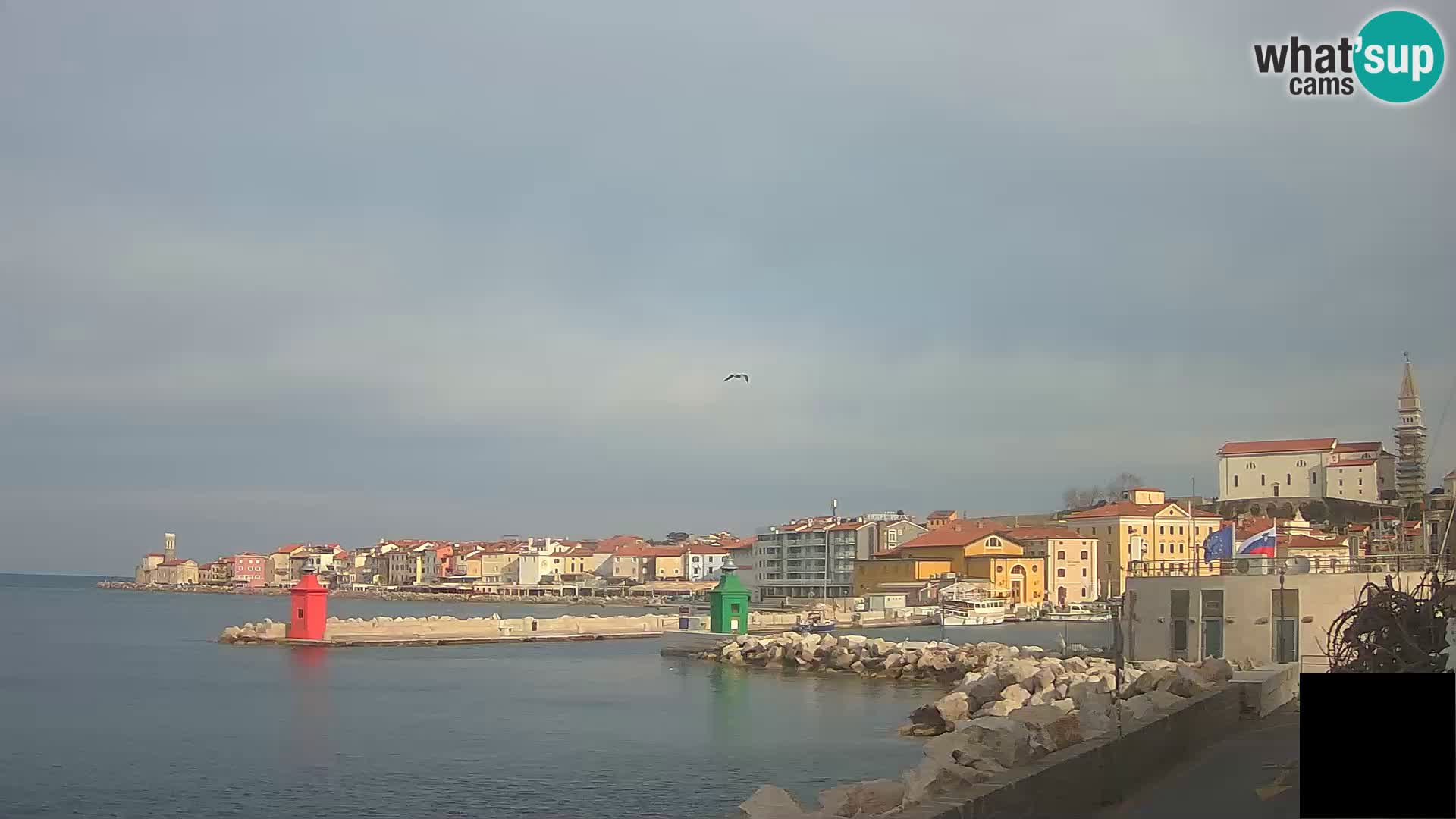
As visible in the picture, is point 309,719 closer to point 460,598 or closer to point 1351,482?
point 1351,482

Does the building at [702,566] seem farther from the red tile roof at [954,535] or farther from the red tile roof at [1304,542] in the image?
the red tile roof at [1304,542]

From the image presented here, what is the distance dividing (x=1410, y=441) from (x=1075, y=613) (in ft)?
183

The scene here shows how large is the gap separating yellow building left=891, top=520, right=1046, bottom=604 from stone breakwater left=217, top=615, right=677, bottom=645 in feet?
78.5

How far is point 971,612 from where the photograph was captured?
2591 inches

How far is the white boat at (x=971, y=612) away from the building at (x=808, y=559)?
20981 mm

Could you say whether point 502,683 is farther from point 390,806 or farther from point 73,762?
point 390,806

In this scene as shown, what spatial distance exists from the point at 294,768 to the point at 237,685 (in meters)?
16.0

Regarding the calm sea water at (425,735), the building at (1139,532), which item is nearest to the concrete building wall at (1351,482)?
the building at (1139,532)

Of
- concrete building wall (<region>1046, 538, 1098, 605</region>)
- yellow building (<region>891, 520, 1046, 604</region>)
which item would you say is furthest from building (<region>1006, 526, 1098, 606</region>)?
yellow building (<region>891, 520, 1046, 604</region>)

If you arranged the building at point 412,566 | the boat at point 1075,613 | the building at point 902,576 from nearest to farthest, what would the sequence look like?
the boat at point 1075,613 < the building at point 902,576 < the building at point 412,566

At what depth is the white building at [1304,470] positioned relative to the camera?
9012 cm

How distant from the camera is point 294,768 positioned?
20203mm

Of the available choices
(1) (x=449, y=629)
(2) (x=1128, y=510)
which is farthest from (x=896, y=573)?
(1) (x=449, y=629)

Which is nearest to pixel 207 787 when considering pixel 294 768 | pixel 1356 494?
pixel 294 768
